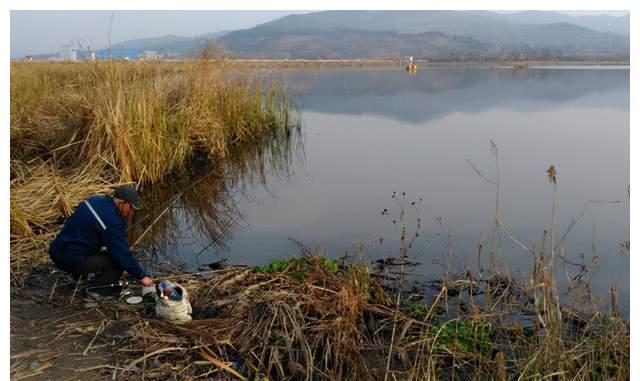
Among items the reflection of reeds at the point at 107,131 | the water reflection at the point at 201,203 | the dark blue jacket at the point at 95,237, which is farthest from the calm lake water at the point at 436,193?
the dark blue jacket at the point at 95,237

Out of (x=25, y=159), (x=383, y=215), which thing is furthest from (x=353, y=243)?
(x=25, y=159)

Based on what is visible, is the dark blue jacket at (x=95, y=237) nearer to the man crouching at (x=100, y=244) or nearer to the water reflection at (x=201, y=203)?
the man crouching at (x=100, y=244)

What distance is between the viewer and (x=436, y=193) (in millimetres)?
8117

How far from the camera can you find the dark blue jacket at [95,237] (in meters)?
3.99

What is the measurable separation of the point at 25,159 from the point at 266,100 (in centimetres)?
651

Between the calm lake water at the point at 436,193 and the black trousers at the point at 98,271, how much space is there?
1.22 m

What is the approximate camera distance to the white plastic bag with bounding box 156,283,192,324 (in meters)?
3.83

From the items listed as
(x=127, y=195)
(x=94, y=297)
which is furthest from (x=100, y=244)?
(x=127, y=195)

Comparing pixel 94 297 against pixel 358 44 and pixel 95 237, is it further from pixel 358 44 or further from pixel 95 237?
pixel 358 44

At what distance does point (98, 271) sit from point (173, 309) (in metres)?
0.86

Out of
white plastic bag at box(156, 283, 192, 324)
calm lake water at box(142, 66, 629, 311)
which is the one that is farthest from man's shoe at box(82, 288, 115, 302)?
calm lake water at box(142, 66, 629, 311)

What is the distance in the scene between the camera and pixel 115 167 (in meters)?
7.25

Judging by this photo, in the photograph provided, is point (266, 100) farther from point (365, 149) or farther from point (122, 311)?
point (122, 311)

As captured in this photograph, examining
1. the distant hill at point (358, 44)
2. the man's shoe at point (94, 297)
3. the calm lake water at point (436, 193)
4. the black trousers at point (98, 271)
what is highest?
the distant hill at point (358, 44)
